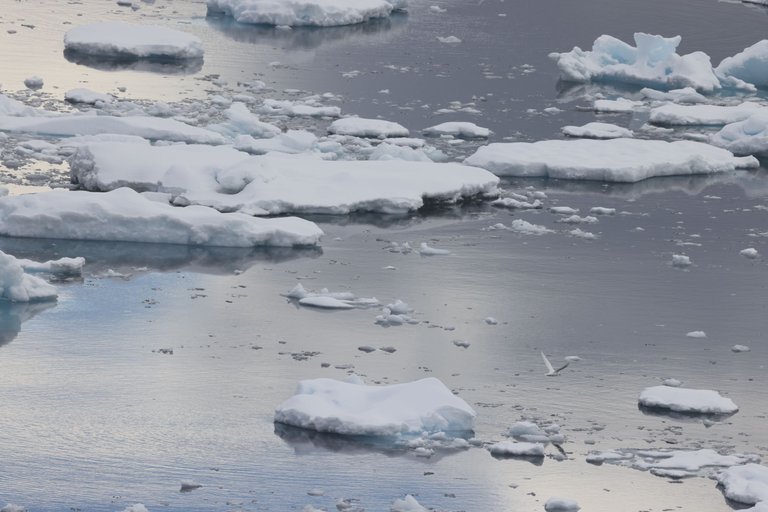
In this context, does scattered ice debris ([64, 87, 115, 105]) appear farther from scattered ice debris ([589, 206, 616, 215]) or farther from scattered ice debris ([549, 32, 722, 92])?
scattered ice debris ([549, 32, 722, 92])

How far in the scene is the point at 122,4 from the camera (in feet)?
80.2

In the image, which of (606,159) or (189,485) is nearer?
(189,485)

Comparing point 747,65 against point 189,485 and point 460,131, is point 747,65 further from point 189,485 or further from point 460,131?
point 189,485

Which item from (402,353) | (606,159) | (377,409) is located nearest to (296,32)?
(606,159)

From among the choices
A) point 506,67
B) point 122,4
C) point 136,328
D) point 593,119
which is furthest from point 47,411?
point 122,4

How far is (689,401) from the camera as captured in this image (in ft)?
29.9

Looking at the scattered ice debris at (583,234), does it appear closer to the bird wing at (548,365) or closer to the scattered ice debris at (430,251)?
the scattered ice debris at (430,251)

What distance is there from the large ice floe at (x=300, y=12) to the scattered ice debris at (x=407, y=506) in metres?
16.1

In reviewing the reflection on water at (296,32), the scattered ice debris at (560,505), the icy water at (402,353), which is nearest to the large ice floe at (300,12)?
the reflection on water at (296,32)

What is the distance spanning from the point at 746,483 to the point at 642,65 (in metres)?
13.5

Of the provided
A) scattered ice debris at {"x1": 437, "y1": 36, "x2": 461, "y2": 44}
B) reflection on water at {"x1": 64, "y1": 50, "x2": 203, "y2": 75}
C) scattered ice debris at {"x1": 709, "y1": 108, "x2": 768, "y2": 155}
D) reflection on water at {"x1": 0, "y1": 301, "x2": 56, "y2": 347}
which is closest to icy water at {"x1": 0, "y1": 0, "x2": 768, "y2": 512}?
reflection on water at {"x1": 0, "y1": 301, "x2": 56, "y2": 347}

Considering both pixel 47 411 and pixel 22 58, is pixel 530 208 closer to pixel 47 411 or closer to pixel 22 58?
pixel 47 411

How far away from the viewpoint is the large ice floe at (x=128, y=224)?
1198cm

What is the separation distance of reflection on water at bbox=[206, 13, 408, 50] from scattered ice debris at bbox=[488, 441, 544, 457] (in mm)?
13842
